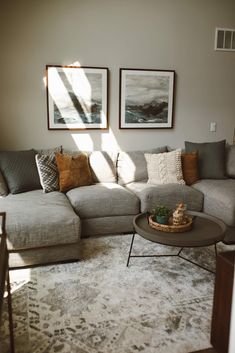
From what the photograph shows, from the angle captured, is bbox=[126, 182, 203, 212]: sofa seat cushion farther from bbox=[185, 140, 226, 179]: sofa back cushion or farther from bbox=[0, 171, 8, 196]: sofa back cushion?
bbox=[0, 171, 8, 196]: sofa back cushion

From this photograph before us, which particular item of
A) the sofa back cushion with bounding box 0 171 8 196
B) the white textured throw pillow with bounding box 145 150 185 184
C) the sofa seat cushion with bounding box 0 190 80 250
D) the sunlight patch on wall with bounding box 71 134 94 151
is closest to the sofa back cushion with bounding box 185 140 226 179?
the white textured throw pillow with bounding box 145 150 185 184

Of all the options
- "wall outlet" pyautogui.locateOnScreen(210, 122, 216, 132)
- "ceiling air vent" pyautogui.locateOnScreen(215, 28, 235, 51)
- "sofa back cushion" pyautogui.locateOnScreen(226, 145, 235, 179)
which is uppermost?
"ceiling air vent" pyautogui.locateOnScreen(215, 28, 235, 51)

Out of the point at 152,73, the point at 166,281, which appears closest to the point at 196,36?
the point at 152,73

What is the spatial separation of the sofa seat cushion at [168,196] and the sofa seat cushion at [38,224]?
2.95ft

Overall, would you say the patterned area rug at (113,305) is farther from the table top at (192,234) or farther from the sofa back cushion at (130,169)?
the sofa back cushion at (130,169)

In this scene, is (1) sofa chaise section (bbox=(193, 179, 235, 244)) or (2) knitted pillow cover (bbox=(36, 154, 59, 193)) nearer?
(1) sofa chaise section (bbox=(193, 179, 235, 244))

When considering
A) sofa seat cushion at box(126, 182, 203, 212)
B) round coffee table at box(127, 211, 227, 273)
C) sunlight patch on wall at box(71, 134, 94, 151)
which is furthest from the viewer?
sunlight patch on wall at box(71, 134, 94, 151)

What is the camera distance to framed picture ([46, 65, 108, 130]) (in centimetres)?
399

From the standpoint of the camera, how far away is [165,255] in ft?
9.86

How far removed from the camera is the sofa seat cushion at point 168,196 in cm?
351

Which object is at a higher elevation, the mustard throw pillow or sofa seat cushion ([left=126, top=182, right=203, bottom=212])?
the mustard throw pillow

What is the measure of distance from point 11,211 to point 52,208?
355 mm

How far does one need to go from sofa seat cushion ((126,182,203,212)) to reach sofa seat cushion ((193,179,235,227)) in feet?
0.35

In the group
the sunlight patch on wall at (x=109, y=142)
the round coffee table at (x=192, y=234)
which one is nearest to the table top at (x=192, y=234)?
the round coffee table at (x=192, y=234)
